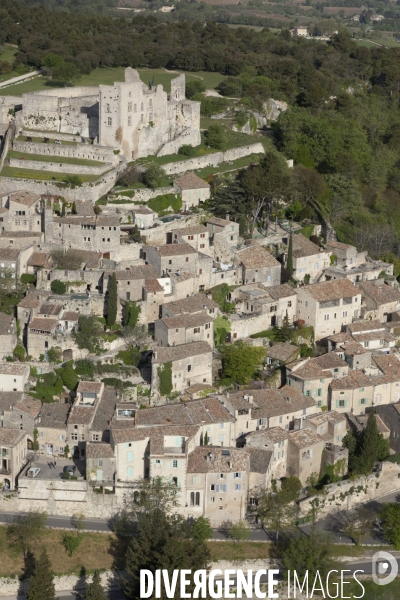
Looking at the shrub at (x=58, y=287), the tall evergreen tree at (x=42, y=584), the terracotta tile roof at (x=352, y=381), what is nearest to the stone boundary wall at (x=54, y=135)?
the shrub at (x=58, y=287)

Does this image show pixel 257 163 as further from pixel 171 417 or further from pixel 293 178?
pixel 171 417

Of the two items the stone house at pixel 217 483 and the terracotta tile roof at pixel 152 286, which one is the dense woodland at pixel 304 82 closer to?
the terracotta tile roof at pixel 152 286

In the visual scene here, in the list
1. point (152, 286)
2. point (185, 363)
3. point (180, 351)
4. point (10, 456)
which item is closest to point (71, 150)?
point (152, 286)

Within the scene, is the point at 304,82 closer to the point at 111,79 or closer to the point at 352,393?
the point at 111,79

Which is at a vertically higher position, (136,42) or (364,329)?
(136,42)

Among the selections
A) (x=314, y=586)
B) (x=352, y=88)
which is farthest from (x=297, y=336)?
(x=352, y=88)
